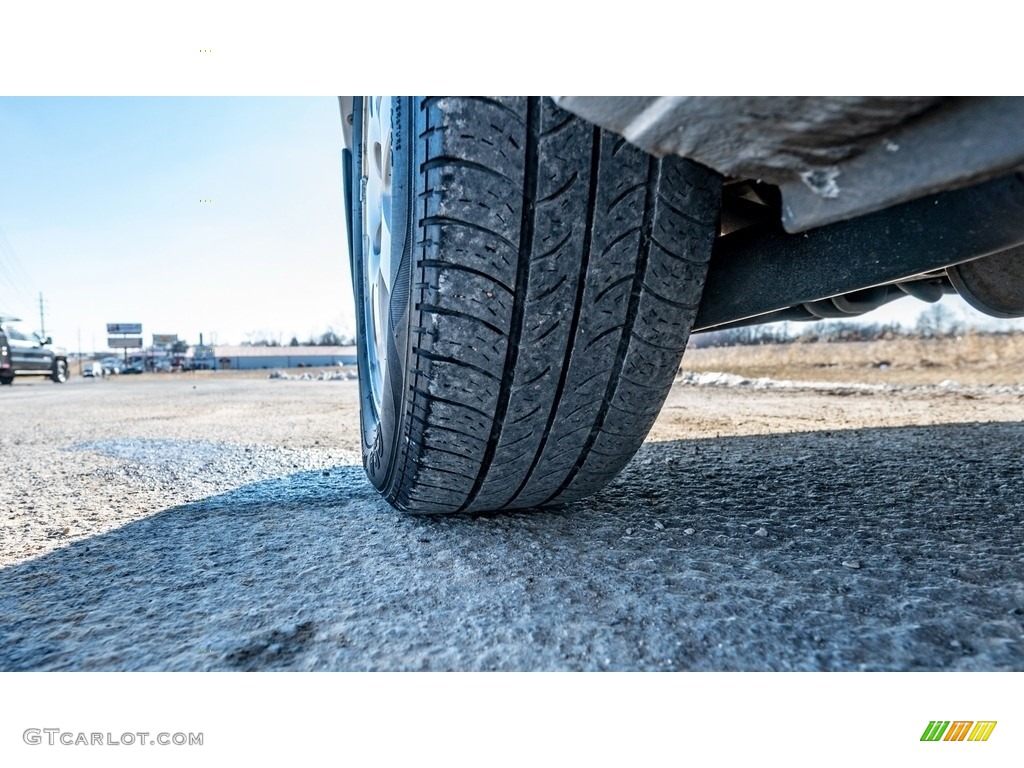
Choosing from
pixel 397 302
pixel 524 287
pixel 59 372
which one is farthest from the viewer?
pixel 59 372

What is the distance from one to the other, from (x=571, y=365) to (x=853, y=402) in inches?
154

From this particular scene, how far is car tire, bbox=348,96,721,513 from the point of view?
0.78 m

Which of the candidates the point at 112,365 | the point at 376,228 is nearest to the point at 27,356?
the point at 376,228

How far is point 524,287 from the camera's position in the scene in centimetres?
85

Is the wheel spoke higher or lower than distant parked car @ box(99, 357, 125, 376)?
higher

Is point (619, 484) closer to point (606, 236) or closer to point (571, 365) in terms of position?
point (571, 365)

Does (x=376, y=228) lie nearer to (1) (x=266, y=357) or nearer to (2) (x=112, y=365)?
(2) (x=112, y=365)

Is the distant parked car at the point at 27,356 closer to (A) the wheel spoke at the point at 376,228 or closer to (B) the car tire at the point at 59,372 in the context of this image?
(B) the car tire at the point at 59,372

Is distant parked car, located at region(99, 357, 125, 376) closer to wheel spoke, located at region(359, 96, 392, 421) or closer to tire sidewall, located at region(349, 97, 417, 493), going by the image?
wheel spoke, located at region(359, 96, 392, 421)
